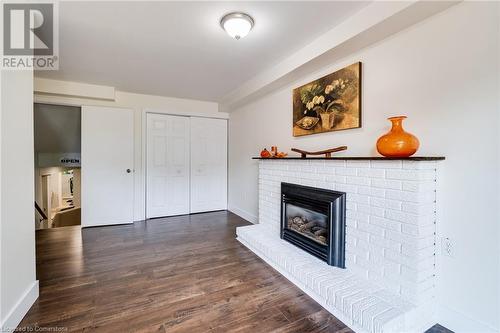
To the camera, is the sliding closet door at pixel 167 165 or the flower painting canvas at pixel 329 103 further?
the sliding closet door at pixel 167 165

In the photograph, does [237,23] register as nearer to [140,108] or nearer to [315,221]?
[315,221]

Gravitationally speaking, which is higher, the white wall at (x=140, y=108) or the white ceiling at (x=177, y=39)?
the white ceiling at (x=177, y=39)

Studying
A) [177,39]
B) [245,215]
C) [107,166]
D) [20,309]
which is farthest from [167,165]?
[20,309]

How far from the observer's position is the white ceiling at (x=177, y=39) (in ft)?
6.06

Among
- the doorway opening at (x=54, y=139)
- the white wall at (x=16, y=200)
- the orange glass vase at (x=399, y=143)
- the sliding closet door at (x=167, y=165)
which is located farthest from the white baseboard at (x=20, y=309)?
the doorway opening at (x=54, y=139)

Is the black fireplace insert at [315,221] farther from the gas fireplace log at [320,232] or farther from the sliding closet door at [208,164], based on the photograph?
the sliding closet door at [208,164]

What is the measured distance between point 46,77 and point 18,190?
8.92ft

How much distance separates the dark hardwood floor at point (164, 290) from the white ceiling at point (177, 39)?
7.81 ft

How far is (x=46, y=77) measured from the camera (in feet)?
11.0

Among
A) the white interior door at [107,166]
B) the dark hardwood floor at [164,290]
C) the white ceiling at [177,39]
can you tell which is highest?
the white ceiling at [177,39]

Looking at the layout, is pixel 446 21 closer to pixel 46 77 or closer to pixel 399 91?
pixel 399 91

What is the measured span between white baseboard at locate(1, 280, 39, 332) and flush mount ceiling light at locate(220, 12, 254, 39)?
104 inches

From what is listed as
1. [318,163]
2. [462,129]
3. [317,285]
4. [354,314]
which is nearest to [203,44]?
[318,163]

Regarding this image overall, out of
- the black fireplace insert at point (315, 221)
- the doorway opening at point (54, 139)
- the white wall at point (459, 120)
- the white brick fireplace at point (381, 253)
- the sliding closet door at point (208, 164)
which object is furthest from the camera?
the sliding closet door at point (208, 164)
